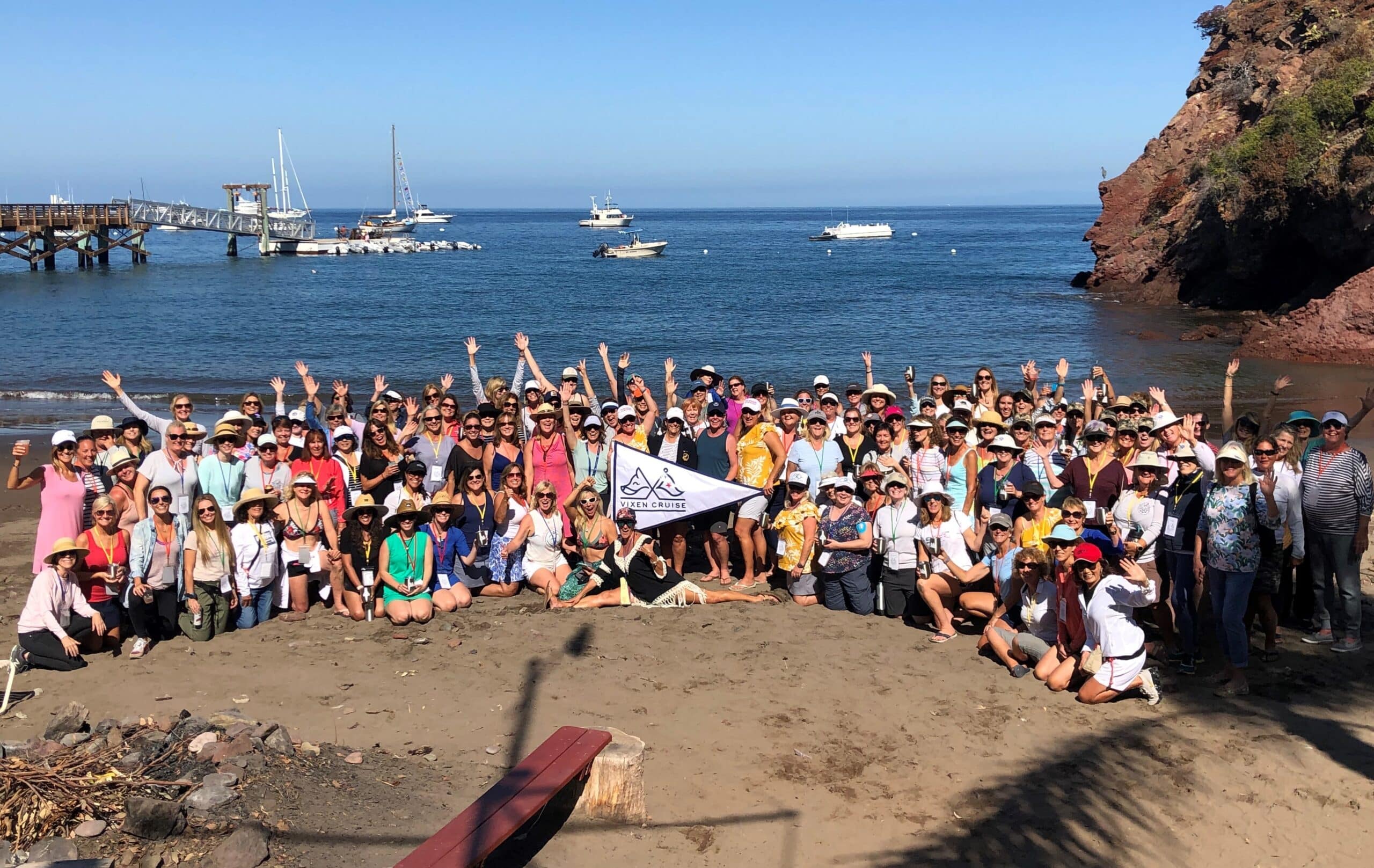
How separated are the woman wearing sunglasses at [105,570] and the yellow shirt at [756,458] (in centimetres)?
533

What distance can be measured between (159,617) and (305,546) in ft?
4.05

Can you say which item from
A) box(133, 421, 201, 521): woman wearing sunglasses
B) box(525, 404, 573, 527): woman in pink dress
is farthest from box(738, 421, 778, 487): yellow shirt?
box(133, 421, 201, 521): woman wearing sunglasses

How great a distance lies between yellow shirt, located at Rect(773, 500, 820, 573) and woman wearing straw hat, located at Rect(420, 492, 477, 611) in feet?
9.26

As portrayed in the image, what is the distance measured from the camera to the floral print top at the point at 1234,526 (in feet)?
25.1

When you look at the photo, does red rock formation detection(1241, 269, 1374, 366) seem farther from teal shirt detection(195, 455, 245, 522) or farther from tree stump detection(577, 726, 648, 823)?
teal shirt detection(195, 455, 245, 522)

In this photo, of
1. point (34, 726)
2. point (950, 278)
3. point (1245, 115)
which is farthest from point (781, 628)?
point (950, 278)

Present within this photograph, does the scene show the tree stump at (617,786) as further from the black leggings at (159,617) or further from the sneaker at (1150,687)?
the black leggings at (159,617)

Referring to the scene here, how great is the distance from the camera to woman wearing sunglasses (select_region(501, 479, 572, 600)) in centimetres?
977

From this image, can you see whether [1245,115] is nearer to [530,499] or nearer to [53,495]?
[530,499]

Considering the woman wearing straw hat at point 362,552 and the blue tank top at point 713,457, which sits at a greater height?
the blue tank top at point 713,457

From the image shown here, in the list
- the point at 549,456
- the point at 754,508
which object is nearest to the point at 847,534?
the point at 754,508

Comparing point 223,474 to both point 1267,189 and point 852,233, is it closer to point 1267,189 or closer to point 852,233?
point 1267,189

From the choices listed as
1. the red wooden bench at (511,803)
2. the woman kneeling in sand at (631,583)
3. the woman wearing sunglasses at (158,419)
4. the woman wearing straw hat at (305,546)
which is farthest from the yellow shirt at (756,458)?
the woman wearing sunglasses at (158,419)

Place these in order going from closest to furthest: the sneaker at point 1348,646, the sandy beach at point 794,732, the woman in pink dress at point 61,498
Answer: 1. the sandy beach at point 794,732
2. the sneaker at point 1348,646
3. the woman in pink dress at point 61,498
